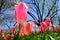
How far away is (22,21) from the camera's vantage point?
3.59 ft

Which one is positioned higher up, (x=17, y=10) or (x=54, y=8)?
(x=17, y=10)

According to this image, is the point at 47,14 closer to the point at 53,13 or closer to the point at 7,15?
the point at 53,13

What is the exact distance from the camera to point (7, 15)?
2102 cm

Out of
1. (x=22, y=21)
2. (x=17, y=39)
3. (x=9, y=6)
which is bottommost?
(x=9, y=6)

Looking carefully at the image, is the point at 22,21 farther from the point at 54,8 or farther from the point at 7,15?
the point at 54,8

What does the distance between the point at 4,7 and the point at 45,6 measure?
7.43 m

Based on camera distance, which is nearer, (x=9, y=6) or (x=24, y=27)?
(x=24, y=27)

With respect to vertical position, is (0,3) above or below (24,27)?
below

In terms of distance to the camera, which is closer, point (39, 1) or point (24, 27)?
point (24, 27)

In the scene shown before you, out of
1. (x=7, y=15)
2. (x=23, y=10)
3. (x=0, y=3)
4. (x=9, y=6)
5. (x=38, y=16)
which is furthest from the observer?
(x=38, y=16)

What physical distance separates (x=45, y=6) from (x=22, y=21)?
23.3m

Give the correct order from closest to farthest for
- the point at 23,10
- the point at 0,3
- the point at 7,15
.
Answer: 1. the point at 23,10
2. the point at 0,3
3. the point at 7,15

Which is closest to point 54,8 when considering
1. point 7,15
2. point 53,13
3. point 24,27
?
point 53,13

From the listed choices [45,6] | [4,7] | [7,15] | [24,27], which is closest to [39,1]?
[45,6]
